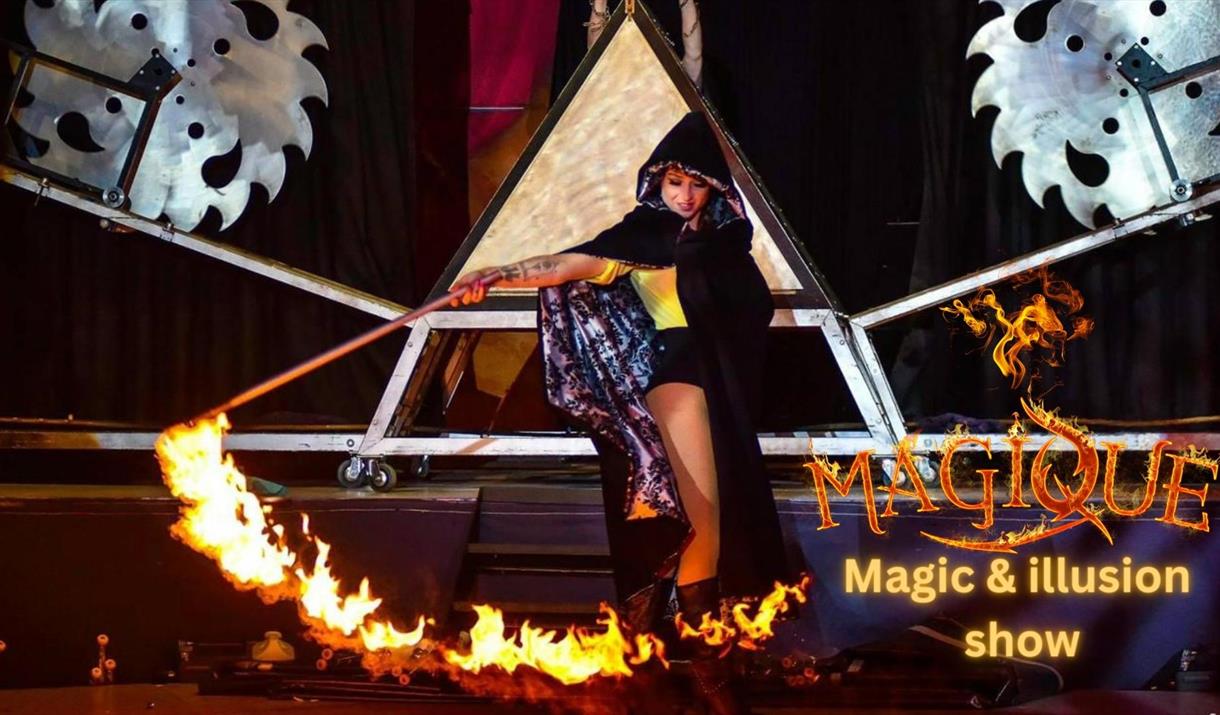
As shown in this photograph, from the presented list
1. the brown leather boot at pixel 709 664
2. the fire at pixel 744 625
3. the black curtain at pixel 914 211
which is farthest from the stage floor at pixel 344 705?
the black curtain at pixel 914 211

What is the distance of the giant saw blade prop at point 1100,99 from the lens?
576 cm

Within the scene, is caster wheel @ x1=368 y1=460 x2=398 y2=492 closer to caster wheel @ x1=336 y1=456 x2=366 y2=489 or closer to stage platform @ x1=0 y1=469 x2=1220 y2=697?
caster wheel @ x1=336 y1=456 x2=366 y2=489

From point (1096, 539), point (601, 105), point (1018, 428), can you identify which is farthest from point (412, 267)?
point (1096, 539)

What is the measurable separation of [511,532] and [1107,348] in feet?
8.69

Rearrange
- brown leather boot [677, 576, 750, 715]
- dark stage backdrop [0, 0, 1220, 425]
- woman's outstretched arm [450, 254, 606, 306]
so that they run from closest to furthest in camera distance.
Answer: brown leather boot [677, 576, 750, 715] → woman's outstretched arm [450, 254, 606, 306] → dark stage backdrop [0, 0, 1220, 425]

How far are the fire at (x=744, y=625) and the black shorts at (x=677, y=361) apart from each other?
2.67 feet

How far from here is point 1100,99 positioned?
19.2 ft

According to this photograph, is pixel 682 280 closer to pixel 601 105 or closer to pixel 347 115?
pixel 601 105

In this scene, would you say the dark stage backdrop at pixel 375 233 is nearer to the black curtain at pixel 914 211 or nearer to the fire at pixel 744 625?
the black curtain at pixel 914 211

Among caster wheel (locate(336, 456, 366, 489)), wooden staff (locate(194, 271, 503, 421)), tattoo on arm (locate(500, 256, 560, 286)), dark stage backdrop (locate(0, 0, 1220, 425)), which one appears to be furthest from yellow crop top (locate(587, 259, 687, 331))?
dark stage backdrop (locate(0, 0, 1220, 425))

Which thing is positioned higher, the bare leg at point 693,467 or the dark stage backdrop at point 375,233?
the dark stage backdrop at point 375,233

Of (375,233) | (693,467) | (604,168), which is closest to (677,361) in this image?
(693,467)

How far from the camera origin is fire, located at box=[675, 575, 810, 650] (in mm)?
5098

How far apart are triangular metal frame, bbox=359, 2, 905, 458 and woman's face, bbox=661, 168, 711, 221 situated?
0.64 feet
